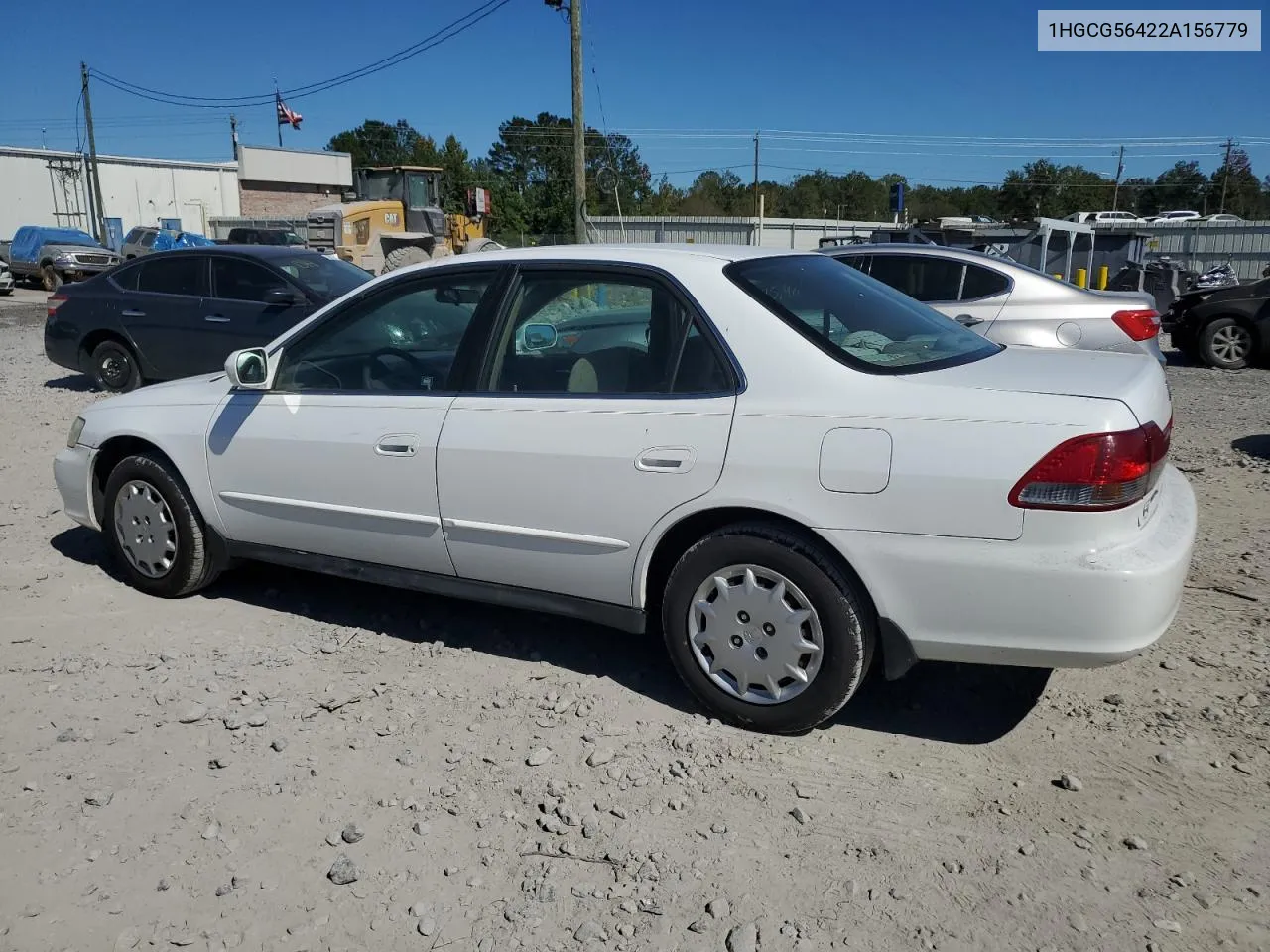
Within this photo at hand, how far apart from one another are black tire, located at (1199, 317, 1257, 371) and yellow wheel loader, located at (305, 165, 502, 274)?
537 inches

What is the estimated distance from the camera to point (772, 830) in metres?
2.98

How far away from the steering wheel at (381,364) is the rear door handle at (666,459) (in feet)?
3.83

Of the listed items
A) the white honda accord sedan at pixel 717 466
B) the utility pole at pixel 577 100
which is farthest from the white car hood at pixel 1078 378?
the utility pole at pixel 577 100

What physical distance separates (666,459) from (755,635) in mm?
650

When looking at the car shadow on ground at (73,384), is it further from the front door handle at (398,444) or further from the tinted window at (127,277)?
the front door handle at (398,444)

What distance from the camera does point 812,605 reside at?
3.23 m

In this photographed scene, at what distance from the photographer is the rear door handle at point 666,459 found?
11.0ft

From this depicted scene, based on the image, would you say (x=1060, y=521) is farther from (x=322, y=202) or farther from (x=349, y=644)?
(x=322, y=202)

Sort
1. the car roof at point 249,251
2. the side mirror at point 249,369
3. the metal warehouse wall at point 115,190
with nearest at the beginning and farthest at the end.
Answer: the side mirror at point 249,369, the car roof at point 249,251, the metal warehouse wall at point 115,190

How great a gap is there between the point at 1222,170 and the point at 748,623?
72090 millimetres

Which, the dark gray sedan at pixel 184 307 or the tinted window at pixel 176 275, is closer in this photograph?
the dark gray sedan at pixel 184 307

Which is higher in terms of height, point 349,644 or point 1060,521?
point 1060,521

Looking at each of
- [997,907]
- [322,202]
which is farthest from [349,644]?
[322,202]

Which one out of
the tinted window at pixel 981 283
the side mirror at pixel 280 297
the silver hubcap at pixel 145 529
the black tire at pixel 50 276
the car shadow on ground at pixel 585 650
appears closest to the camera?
the car shadow on ground at pixel 585 650
